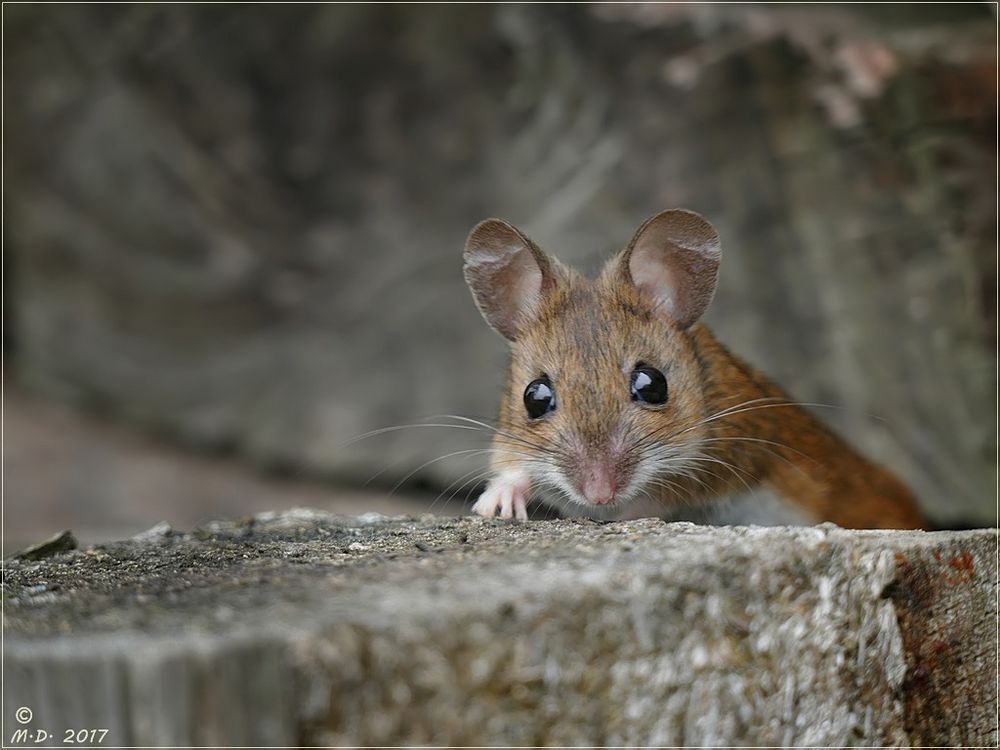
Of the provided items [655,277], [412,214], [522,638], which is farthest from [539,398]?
[412,214]

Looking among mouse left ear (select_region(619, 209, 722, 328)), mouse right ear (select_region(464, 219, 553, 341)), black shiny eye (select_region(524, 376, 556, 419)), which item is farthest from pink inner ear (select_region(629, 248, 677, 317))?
black shiny eye (select_region(524, 376, 556, 419))

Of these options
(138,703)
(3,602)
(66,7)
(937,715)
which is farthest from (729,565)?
(66,7)

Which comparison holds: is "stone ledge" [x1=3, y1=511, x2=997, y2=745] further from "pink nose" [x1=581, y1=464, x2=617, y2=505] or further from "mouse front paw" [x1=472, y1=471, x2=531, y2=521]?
"mouse front paw" [x1=472, y1=471, x2=531, y2=521]

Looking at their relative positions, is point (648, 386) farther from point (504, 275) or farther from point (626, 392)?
point (504, 275)

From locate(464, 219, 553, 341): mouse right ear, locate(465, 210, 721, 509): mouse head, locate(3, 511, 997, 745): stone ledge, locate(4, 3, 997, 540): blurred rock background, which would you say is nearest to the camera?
locate(3, 511, 997, 745): stone ledge

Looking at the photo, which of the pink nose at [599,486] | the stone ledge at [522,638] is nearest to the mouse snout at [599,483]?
the pink nose at [599,486]

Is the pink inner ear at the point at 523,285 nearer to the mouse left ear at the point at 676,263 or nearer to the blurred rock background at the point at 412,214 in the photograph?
the mouse left ear at the point at 676,263

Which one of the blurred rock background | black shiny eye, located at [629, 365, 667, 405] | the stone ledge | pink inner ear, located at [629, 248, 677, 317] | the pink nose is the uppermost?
the blurred rock background

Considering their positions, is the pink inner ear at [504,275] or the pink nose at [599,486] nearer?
the pink nose at [599,486]
